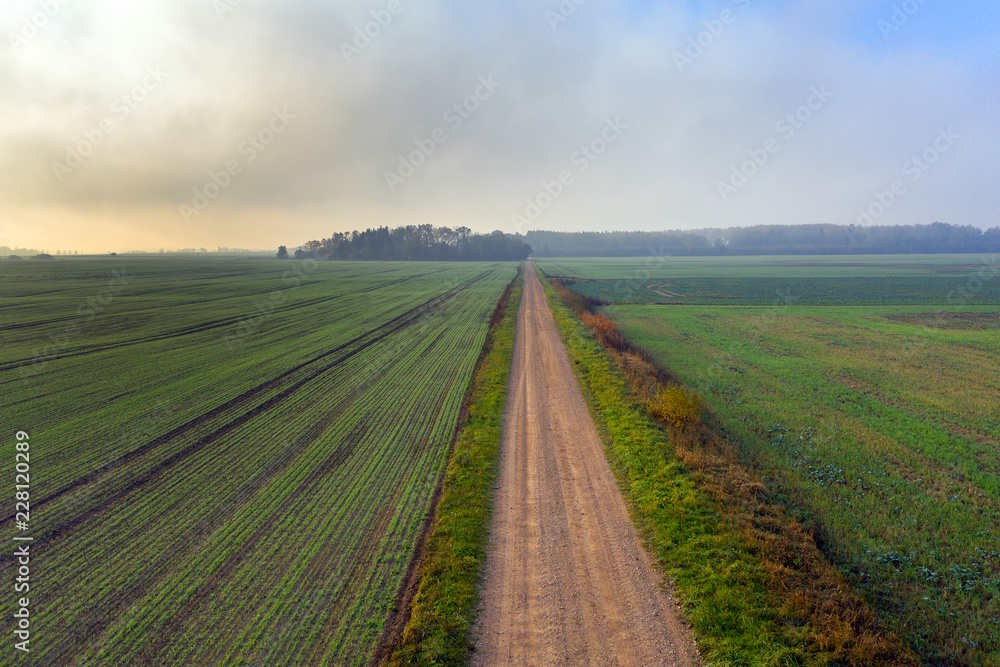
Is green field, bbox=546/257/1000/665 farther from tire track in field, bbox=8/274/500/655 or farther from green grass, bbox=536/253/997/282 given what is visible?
green grass, bbox=536/253/997/282

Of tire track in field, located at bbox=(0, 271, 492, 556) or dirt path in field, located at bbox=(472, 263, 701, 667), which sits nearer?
dirt path in field, located at bbox=(472, 263, 701, 667)

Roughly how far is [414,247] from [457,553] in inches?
7368

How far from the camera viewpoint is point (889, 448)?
14.4 m

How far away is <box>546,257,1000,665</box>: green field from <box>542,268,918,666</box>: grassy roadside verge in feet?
3.32

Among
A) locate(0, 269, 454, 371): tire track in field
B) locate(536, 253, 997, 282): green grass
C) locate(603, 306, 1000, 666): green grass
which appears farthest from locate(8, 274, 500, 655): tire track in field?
locate(536, 253, 997, 282): green grass

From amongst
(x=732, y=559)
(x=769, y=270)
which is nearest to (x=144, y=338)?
(x=732, y=559)

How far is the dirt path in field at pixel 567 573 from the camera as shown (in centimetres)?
696

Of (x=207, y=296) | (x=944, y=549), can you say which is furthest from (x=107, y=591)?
(x=207, y=296)

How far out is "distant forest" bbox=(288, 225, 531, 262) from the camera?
615 feet

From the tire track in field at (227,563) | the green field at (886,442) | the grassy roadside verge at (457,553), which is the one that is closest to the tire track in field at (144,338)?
the tire track in field at (227,563)

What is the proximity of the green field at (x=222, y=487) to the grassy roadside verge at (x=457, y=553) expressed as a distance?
1.92ft

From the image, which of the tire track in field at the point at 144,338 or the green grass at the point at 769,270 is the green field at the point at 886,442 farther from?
the green grass at the point at 769,270

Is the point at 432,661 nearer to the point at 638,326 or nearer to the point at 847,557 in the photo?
the point at 847,557

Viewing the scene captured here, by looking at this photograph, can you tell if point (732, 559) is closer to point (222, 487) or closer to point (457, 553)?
point (457, 553)
